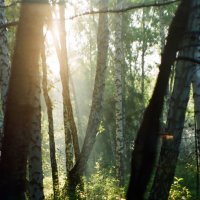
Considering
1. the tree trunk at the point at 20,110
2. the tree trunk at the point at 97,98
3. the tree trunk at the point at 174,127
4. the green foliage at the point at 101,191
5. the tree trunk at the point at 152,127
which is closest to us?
the tree trunk at the point at 152,127

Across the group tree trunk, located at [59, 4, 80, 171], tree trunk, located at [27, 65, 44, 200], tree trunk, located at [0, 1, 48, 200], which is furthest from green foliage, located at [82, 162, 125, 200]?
tree trunk, located at [0, 1, 48, 200]

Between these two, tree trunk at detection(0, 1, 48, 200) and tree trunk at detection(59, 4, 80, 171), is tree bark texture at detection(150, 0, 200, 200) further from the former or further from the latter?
tree trunk at detection(59, 4, 80, 171)

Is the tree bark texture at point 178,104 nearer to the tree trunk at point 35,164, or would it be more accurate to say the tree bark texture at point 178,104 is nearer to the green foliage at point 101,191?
the tree trunk at point 35,164

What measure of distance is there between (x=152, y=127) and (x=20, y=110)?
122 cm

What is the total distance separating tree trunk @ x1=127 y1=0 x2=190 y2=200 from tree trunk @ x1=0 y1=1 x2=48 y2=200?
109 cm

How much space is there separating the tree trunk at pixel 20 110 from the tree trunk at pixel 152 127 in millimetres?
1093

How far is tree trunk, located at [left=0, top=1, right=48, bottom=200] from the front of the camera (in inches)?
139

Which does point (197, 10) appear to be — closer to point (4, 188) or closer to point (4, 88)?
point (4, 188)

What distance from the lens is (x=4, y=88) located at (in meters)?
10.3

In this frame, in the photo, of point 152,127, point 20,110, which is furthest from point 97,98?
point 152,127

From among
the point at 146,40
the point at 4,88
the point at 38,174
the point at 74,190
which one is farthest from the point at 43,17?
the point at 146,40

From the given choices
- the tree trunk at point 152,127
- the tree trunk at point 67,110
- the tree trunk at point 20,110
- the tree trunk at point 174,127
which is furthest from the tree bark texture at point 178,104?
the tree trunk at point 67,110

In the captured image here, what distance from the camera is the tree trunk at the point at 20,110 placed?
11.6 ft

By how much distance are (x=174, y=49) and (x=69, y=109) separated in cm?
1056
